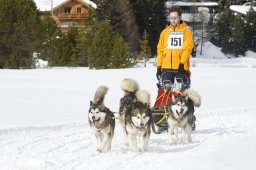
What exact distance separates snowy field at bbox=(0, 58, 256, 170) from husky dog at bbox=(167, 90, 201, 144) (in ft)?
0.60

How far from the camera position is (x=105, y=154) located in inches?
249

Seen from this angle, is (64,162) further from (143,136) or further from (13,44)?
(13,44)

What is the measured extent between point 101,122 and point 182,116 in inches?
50.4

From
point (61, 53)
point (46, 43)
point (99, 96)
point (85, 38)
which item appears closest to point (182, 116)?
point (99, 96)

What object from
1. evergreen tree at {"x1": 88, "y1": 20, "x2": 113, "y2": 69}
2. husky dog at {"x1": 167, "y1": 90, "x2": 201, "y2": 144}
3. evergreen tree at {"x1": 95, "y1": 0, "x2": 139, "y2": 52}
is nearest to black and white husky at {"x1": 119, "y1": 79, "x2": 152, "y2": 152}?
husky dog at {"x1": 167, "y1": 90, "x2": 201, "y2": 144}

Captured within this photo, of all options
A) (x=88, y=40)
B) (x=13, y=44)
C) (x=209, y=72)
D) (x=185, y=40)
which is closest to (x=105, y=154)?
(x=185, y=40)

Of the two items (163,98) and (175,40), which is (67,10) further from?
(175,40)

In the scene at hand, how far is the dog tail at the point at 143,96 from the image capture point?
6968 millimetres

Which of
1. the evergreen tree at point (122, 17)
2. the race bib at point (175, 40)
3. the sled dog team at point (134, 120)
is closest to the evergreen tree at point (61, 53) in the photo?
the evergreen tree at point (122, 17)

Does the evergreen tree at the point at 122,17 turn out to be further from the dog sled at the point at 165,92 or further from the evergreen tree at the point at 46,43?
the dog sled at the point at 165,92

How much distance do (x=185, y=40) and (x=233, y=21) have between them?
178 ft

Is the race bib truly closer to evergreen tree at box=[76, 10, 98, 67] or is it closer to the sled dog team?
the sled dog team

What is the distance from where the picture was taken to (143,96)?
23.2ft

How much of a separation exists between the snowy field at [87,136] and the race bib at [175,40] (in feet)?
4.76
